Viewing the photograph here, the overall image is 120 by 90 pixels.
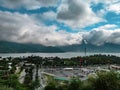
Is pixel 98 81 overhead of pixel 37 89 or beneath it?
overhead

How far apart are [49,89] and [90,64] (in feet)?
192

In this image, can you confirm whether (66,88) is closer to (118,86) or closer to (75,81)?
(75,81)

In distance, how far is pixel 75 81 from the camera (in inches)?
797

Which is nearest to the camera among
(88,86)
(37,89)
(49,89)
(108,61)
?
(88,86)

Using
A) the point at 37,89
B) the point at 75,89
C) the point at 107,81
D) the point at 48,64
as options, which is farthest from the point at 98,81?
the point at 48,64

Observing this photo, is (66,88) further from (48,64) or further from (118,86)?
(48,64)

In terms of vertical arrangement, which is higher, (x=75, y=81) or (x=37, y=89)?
(x=75, y=81)

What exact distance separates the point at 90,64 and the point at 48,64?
14.0m

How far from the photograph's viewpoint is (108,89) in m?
15.4

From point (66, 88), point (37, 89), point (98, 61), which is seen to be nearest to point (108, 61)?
point (98, 61)

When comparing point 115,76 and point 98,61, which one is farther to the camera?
point 98,61

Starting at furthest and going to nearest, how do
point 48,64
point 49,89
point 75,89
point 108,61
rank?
1. point 108,61
2. point 48,64
3. point 49,89
4. point 75,89

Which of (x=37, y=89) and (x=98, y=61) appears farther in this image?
(x=98, y=61)

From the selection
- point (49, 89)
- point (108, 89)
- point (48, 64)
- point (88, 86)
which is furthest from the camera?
point (48, 64)
